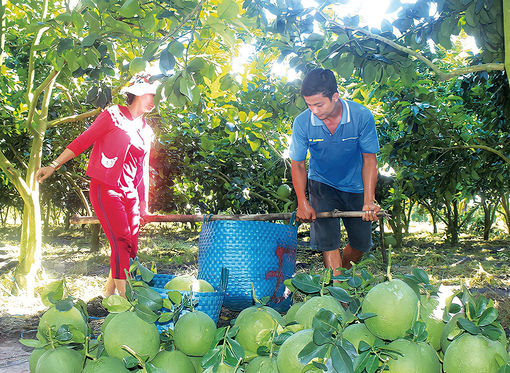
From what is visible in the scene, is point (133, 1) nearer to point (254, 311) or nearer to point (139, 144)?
point (254, 311)

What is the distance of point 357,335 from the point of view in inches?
36.3

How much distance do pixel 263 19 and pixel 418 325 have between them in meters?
1.65

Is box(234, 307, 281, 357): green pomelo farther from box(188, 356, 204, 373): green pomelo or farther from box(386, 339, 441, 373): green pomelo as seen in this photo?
box(386, 339, 441, 373): green pomelo

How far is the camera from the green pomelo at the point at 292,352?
838 mm

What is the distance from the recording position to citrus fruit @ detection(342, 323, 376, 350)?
0.91 meters

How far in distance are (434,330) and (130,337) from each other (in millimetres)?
703

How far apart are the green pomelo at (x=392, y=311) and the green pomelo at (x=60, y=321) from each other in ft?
2.30

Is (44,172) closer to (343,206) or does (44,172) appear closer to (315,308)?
(343,206)

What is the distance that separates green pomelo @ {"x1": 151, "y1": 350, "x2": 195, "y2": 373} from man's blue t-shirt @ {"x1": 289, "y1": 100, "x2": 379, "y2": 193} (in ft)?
8.00

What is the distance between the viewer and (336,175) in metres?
3.34

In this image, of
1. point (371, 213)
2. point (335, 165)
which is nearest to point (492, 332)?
point (371, 213)

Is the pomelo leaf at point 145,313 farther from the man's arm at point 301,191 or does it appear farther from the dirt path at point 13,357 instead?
the man's arm at point 301,191

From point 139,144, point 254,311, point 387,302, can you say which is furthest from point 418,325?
point 139,144

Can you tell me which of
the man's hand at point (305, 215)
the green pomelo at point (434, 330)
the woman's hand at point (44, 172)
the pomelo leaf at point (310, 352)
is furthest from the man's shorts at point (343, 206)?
the pomelo leaf at point (310, 352)
